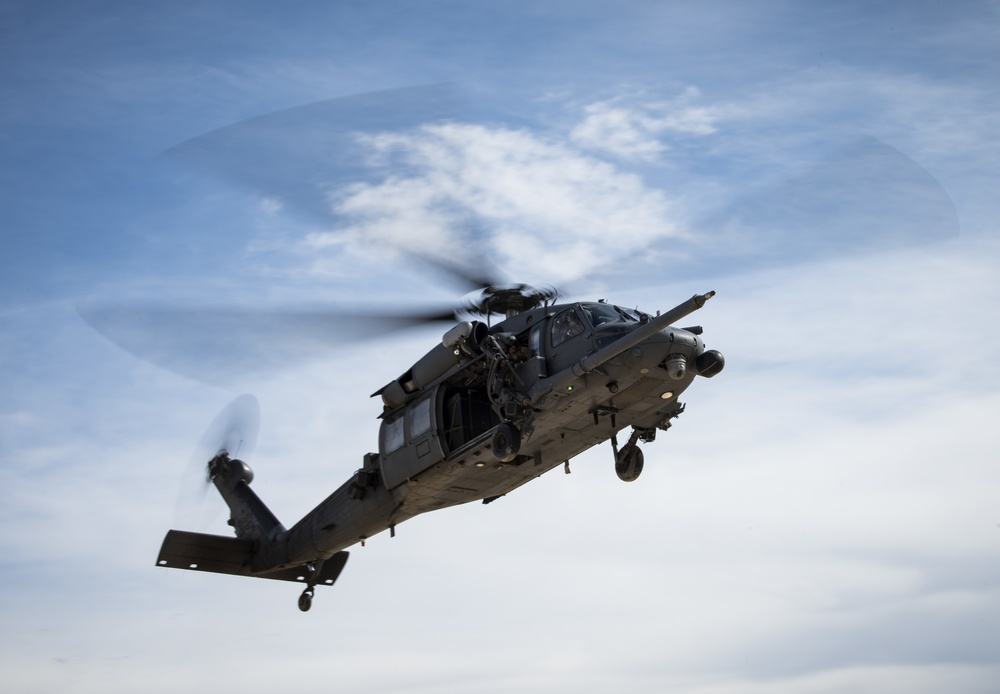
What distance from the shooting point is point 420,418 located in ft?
68.5

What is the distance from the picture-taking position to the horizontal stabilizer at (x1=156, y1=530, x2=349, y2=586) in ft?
77.5

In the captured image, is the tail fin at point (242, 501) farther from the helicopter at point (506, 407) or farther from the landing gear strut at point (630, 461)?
the landing gear strut at point (630, 461)

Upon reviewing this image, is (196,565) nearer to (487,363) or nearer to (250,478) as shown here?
(250,478)

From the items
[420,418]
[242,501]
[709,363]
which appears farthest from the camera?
[242,501]

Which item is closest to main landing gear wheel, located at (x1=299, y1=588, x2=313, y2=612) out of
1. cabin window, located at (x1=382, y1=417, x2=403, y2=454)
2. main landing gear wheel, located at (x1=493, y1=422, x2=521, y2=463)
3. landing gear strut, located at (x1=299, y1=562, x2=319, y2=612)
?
landing gear strut, located at (x1=299, y1=562, x2=319, y2=612)

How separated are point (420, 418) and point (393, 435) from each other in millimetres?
946

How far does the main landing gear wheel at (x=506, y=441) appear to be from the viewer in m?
18.8

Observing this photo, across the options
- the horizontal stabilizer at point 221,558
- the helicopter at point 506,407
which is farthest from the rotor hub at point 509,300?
the horizontal stabilizer at point 221,558

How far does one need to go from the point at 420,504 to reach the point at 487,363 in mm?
3665

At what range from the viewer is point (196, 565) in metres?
24.1

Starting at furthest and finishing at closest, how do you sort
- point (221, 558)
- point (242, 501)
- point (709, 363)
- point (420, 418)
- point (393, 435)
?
point (242, 501), point (221, 558), point (393, 435), point (420, 418), point (709, 363)

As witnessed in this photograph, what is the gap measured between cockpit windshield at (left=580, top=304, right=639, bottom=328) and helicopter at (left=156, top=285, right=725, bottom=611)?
0.9 inches

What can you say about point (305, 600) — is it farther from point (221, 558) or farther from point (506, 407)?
point (506, 407)

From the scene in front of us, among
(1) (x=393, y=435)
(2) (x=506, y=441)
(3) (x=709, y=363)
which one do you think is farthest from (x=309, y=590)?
(3) (x=709, y=363)
